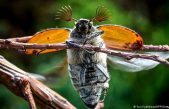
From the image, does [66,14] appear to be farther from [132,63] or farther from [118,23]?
[118,23]

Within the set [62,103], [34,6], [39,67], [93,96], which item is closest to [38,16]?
[34,6]

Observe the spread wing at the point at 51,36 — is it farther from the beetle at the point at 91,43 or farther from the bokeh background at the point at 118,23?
the bokeh background at the point at 118,23

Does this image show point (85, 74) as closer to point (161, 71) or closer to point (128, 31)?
point (128, 31)

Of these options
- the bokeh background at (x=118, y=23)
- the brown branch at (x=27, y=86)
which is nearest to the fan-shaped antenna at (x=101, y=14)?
the brown branch at (x=27, y=86)

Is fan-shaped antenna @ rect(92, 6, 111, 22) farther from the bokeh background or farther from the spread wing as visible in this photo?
the bokeh background

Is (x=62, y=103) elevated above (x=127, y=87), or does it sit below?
above

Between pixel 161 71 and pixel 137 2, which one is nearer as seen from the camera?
pixel 161 71

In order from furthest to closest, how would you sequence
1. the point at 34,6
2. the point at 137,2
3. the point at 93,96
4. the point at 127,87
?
the point at 34,6 → the point at 137,2 → the point at 127,87 → the point at 93,96
